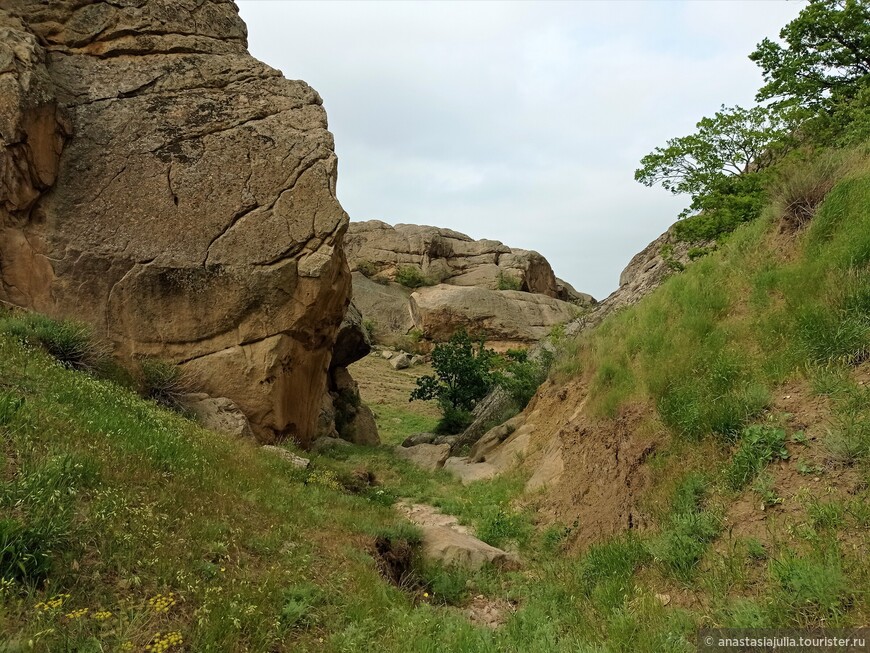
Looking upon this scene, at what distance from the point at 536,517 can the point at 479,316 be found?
1355 inches

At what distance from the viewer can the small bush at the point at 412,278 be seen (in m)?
47.6

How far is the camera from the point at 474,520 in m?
8.71

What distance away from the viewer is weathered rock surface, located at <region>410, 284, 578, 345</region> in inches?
1661

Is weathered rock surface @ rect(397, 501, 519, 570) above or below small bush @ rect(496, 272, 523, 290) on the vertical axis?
below

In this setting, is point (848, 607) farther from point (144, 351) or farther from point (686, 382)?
point (144, 351)

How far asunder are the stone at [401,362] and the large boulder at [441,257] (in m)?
12.8

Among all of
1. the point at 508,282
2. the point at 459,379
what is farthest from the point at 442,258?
the point at 459,379

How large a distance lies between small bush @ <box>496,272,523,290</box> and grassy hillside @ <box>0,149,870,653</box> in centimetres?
3931

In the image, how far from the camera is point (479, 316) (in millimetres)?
42375

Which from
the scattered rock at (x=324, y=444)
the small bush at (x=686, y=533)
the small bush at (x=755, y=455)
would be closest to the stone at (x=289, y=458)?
the scattered rock at (x=324, y=444)

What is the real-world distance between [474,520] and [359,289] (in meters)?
38.2

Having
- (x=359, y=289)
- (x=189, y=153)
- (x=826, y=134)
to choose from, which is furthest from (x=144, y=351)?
(x=359, y=289)

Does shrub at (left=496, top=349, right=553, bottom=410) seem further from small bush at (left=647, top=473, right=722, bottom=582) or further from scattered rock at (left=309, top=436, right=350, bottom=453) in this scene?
small bush at (left=647, top=473, right=722, bottom=582)

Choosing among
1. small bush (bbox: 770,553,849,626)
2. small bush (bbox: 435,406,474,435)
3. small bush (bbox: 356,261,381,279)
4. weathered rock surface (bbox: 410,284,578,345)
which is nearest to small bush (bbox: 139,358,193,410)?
small bush (bbox: 770,553,849,626)
